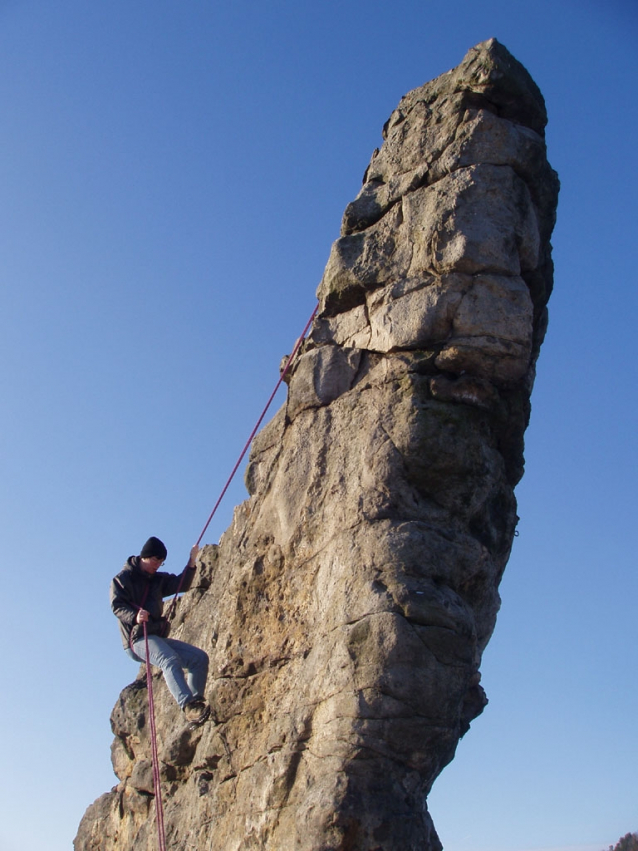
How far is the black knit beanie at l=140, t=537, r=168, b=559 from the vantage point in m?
9.13

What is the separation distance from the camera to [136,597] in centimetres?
910

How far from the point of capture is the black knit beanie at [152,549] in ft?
30.0

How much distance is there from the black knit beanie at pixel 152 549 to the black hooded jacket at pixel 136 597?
0.44ft

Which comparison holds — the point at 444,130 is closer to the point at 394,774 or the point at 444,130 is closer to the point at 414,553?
the point at 414,553

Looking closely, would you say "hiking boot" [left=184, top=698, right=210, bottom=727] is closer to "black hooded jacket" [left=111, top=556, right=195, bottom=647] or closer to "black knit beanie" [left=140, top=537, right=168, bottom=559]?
"black hooded jacket" [left=111, top=556, right=195, bottom=647]

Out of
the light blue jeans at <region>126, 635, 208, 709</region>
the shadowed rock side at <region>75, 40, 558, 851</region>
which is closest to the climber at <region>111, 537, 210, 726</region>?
the light blue jeans at <region>126, 635, 208, 709</region>

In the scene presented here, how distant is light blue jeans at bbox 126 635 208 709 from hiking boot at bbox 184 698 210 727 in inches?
2.5

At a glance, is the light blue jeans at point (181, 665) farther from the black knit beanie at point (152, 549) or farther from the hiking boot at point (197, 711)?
the black knit beanie at point (152, 549)

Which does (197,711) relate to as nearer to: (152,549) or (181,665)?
(181,665)

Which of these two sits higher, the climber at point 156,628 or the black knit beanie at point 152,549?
the black knit beanie at point 152,549

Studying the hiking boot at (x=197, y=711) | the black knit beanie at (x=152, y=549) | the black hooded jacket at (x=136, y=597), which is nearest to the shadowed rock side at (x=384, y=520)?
the hiking boot at (x=197, y=711)

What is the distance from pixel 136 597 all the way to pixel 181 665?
851 millimetres

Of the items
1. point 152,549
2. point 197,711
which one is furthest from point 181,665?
point 152,549

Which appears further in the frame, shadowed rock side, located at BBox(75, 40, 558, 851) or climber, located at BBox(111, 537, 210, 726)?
climber, located at BBox(111, 537, 210, 726)
